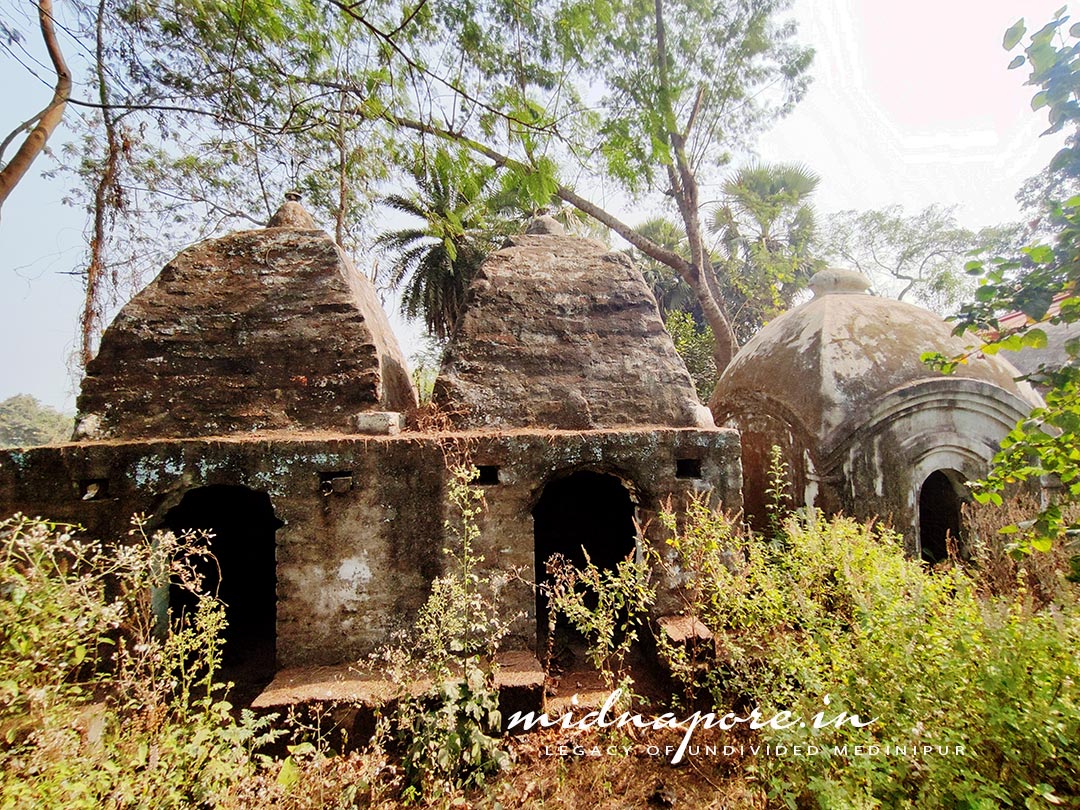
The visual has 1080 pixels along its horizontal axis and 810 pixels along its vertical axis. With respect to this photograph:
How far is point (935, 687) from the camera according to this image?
2.27 m

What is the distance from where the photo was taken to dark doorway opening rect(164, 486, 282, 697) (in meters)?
4.78

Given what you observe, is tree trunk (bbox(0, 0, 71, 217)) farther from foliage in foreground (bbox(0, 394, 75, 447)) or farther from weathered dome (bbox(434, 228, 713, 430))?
foliage in foreground (bbox(0, 394, 75, 447))

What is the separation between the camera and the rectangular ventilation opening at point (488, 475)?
3.93 metres

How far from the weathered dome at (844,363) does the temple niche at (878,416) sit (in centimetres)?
1

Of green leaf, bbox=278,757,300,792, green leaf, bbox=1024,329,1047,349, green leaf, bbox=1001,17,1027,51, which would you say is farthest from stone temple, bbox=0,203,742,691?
green leaf, bbox=1001,17,1027,51

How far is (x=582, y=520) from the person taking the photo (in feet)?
19.3

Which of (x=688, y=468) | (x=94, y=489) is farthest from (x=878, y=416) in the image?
(x=94, y=489)

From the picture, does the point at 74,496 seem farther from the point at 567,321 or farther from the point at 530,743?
the point at 567,321

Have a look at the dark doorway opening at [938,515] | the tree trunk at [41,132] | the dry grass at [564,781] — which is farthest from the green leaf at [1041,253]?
the tree trunk at [41,132]

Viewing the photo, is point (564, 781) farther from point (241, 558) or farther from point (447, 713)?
point (241, 558)

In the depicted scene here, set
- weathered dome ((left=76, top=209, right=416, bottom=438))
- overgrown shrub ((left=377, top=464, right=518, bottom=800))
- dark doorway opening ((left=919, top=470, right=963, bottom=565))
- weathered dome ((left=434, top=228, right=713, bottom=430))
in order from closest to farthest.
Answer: overgrown shrub ((left=377, top=464, right=518, bottom=800)), weathered dome ((left=76, top=209, right=416, bottom=438)), weathered dome ((left=434, top=228, right=713, bottom=430)), dark doorway opening ((left=919, top=470, right=963, bottom=565))

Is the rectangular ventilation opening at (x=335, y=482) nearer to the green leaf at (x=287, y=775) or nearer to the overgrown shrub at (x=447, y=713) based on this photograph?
the overgrown shrub at (x=447, y=713)

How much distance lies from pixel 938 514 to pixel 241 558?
312 inches

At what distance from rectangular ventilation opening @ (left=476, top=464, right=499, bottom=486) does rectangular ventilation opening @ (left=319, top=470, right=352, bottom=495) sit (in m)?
0.94
